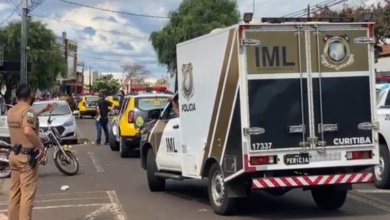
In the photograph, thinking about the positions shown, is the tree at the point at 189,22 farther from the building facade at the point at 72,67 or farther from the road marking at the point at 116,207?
the building facade at the point at 72,67

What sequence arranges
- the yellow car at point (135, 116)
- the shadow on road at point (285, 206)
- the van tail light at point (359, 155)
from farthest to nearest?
1. the yellow car at point (135, 116)
2. the shadow on road at point (285, 206)
3. the van tail light at point (359, 155)

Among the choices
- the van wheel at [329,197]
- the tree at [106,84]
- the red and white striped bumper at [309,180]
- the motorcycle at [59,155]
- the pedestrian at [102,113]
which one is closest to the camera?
the red and white striped bumper at [309,180]

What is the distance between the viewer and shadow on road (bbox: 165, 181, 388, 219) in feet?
34.5

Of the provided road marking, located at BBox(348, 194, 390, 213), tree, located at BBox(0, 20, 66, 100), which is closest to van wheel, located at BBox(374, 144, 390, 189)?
road marking, located at BBox(348, 194, 390, 213)

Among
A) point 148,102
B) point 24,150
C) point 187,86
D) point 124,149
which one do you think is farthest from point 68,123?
point 24,150

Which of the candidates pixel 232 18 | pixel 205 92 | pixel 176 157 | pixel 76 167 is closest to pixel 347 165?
pixel 205 92

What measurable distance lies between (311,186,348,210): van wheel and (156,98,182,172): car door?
2282mm

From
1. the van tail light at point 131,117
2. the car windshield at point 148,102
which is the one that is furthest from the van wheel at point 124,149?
the car windshield at point 148,102

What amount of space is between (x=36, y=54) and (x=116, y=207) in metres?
46.8

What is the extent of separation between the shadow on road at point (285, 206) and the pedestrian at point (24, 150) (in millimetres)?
3016

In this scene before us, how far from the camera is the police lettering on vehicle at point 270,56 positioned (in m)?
9.57

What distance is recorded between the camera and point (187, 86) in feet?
36.9

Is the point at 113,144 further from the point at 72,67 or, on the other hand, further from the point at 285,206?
the point at 72,67

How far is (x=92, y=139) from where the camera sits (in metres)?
28.7
